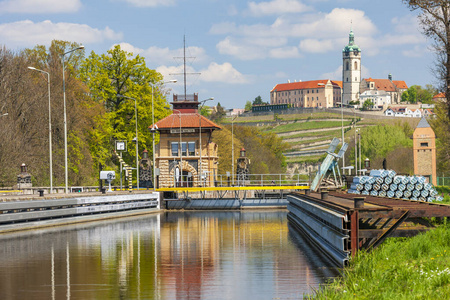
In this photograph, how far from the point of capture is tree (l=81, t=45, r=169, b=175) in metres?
73.6

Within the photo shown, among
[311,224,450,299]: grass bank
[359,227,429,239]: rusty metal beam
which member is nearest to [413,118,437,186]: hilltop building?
[359,227,429,239]: rusty metal beam

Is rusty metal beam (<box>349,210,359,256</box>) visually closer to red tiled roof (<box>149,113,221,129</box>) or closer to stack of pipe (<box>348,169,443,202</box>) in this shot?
stack of pipe (<box>348,169,443,202</box>)

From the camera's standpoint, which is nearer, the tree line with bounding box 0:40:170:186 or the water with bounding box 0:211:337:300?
the water with bounding box 0:211:337:300

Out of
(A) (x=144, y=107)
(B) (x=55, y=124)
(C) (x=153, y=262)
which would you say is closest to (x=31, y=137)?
(B) (x=55, y=124)

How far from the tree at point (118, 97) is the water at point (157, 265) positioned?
42.8m

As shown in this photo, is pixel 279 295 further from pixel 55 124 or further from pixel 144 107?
pixel 144 107

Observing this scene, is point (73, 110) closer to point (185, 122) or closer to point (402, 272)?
point (185, 122)

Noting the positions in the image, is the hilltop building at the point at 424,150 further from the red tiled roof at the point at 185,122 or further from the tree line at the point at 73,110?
the tree line at the point at 73,110

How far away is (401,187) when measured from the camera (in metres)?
32.9

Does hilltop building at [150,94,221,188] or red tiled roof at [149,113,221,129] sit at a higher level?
red tiled roof at [149,113,221,129]

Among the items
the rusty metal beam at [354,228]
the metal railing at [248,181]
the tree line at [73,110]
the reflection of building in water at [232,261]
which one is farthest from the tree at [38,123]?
the rusty metal beam at [354,228]

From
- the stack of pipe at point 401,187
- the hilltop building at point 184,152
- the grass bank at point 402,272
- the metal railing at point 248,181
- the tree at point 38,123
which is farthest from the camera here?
the hilltop building at point 184,152

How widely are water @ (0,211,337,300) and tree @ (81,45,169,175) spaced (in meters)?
42.8

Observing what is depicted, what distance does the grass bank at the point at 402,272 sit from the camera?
12117 millimetres
